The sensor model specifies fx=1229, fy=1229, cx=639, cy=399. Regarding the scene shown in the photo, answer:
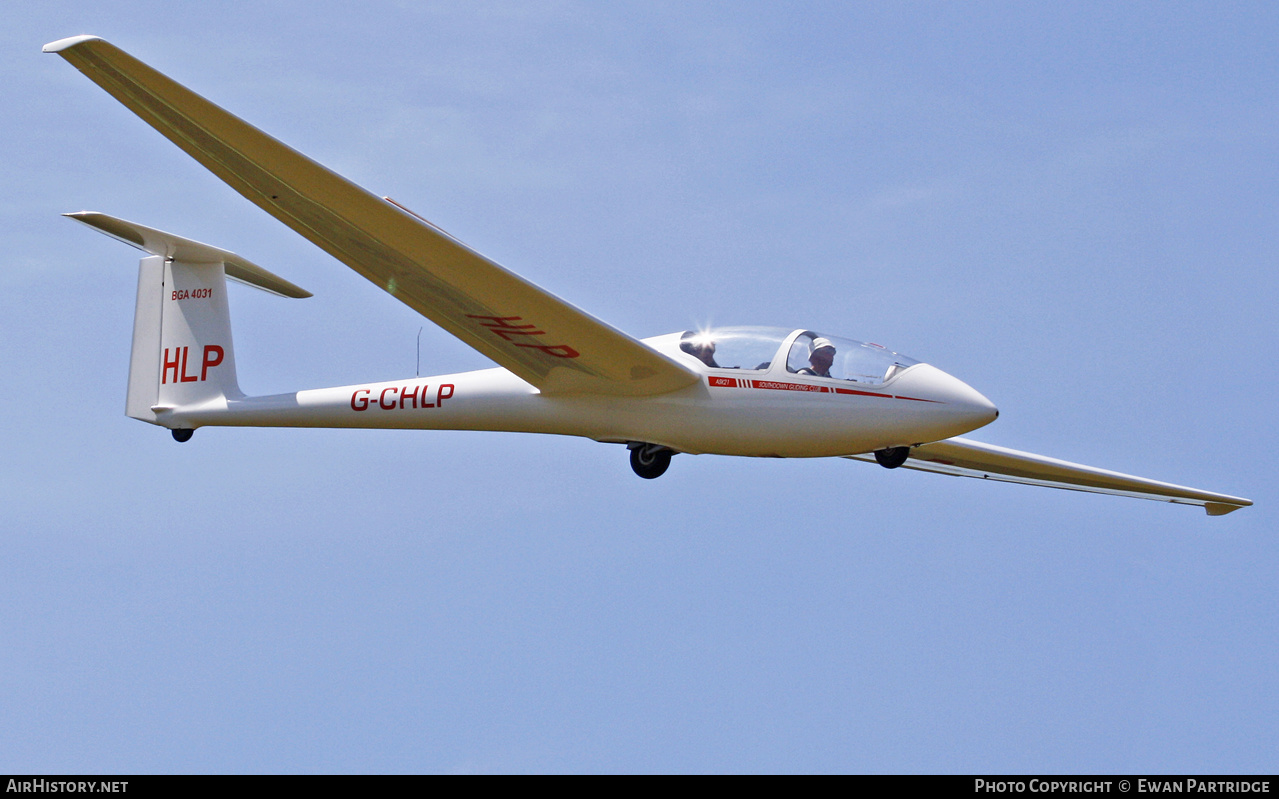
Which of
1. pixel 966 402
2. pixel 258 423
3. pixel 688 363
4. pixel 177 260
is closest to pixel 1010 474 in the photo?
pixel 966 402

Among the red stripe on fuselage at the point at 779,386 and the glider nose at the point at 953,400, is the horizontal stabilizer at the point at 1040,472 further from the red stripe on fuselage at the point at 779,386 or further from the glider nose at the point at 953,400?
the red stripe on fuselage at the point at 779,386

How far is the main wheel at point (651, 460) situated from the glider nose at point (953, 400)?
255 cm

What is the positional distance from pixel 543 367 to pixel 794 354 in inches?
99.8

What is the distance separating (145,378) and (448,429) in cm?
487

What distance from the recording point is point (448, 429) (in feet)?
44.8

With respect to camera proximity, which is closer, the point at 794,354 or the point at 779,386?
the point at 779,386

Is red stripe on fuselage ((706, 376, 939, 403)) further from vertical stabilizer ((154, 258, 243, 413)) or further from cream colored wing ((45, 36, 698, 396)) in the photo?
vertical stabilizer ((154, 258, 243, 413))

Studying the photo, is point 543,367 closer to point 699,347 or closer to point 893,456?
point 699,347

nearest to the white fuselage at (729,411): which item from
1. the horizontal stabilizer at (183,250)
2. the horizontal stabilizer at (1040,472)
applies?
the horizontal stabilizer at (1040,472)

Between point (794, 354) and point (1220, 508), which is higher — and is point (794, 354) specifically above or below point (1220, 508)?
above

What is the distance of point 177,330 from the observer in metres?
15.9

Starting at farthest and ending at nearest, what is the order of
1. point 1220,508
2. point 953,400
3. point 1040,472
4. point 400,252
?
point 1220,508 → point 1040,472 → point 953,400 → point 400,252

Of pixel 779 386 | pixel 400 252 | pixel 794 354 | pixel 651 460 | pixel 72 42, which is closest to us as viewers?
pixel 72 42

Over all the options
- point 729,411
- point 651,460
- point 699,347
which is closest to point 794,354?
point 729,411
